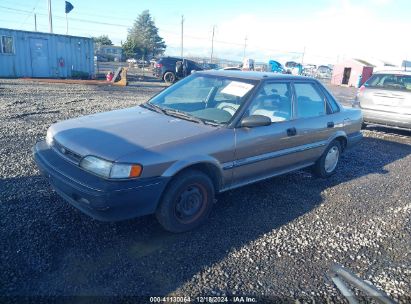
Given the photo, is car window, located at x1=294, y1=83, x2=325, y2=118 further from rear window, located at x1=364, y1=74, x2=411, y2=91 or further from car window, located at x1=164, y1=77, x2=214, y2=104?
rear window, located at x1=364, y1=74, x2=411, y2=91

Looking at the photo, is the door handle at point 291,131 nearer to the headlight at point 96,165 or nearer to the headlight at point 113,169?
the headlight at point 113,169

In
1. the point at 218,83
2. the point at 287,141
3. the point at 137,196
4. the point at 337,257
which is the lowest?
the point at 337,257

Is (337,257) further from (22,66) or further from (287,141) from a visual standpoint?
(22,66)

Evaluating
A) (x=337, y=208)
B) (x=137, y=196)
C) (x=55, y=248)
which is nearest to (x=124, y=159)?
(x=137, y=196)

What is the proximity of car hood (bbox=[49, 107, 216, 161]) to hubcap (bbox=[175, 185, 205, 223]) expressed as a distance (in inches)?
21.5

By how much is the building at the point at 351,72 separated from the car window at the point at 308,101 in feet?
99.1

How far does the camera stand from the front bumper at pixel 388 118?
25.1 ft

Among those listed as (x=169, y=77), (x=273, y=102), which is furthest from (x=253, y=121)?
(x=169, y=77)

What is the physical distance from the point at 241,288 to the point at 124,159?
1.42m

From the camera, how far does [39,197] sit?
3717 millimetres

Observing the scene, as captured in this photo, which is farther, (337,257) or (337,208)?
(337,208)

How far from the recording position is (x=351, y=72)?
108 ft

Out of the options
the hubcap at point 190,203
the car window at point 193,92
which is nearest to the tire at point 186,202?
the hubcap at point 190,203

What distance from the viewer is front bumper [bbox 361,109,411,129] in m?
7.64
